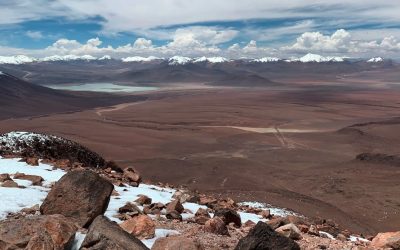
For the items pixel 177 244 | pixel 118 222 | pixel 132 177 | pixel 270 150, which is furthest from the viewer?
pixel 270 150

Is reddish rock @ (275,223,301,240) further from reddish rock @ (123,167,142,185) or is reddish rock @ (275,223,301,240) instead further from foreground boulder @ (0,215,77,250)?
reddish rock @ (123,167,142,185)

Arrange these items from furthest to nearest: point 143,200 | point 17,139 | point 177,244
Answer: point 17,139 < point 143,200 < point 177,244

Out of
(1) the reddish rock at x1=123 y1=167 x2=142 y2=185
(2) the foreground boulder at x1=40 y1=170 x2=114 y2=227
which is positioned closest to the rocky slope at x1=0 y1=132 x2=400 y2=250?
(2) the foreground boulder at x1=40 y1=170 x2=114 y2=227

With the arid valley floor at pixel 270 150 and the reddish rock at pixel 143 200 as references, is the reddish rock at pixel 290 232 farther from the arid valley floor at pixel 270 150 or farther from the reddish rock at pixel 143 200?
the arid valley floor at pixel 270 150

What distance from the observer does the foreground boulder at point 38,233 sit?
5.73 m

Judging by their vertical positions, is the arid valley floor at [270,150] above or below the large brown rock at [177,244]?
below

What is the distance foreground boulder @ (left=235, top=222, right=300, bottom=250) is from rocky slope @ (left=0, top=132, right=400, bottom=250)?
0.04 ft

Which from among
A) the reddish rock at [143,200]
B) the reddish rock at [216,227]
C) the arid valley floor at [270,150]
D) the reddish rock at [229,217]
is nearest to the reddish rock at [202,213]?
the reddish rock at [229,217]

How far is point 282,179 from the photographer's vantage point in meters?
42.8

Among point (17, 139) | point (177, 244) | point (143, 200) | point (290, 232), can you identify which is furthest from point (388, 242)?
point (17, 139)

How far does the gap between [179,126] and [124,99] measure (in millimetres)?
70326

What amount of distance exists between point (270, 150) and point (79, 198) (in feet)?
174

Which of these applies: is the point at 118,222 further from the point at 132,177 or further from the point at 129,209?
the point at 132,177

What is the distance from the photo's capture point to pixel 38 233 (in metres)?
5.77
